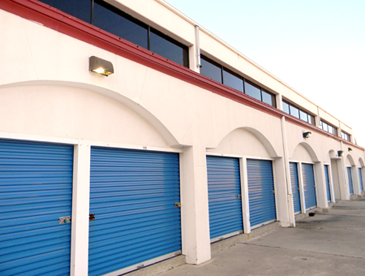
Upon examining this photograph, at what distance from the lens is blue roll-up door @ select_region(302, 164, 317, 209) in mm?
14086

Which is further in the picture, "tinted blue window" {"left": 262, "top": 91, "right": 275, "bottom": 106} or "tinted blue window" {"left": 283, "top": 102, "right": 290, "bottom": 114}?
"tinted blue window" {"left": 283, "top": 102, "right": 290, "bottom": 114}

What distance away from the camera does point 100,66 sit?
4457 mm

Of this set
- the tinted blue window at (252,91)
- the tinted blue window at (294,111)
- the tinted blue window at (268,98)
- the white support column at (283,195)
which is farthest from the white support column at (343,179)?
the tinted blue window at (252,91)

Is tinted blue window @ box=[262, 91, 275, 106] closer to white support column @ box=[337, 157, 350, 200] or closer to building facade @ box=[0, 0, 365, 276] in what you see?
building facade @ box=[0, 0, 365, 276]

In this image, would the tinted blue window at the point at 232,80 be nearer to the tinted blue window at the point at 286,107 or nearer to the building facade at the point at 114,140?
the building facade at the point at 114,140

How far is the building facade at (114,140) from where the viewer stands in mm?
3936

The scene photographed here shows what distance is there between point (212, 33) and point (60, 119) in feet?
18.9

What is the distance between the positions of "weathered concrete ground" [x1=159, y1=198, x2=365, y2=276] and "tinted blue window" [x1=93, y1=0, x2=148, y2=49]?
5.20 meters

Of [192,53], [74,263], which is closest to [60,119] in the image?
[74,263]

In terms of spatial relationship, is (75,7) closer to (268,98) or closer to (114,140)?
(114,140)

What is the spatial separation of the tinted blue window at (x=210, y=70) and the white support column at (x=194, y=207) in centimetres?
284

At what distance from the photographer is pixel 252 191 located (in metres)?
9.28

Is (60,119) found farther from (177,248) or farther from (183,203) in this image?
(177,248)

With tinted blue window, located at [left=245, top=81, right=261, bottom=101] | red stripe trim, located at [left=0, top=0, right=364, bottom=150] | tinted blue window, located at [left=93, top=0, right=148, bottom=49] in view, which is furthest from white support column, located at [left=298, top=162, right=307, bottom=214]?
tinted blue window, located at [left=93, top=0, right=148, bottom=49]
